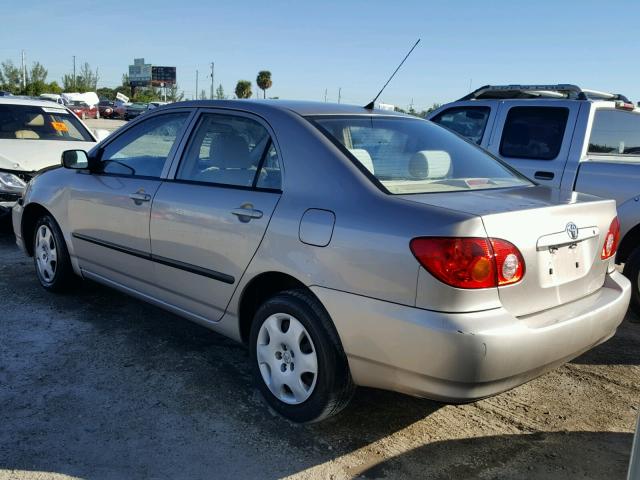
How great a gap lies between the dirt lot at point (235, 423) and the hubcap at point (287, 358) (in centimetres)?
19

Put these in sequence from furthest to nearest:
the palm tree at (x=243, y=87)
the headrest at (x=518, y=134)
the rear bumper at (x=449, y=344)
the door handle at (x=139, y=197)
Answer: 1. the palm tree at (x=243, y=87)
2. the headrest at (x=518, y=134)
3. the door handle at (x=139, y=197)
4. the rear bumper at (x=449, y=344)

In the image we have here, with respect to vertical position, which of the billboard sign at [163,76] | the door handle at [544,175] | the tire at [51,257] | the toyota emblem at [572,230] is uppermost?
the billboard sign at [163,76]

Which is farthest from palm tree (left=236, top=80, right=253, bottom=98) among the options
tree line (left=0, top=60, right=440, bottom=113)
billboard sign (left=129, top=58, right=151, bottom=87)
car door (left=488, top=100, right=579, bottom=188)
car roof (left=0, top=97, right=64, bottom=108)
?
car door (left=488, top=100, right=579, bottom=188)

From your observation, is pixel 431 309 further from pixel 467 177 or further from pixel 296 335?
pixel 467 177

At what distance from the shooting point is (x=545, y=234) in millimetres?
2686

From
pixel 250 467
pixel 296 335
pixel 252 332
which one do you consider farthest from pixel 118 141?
pixel 250 467

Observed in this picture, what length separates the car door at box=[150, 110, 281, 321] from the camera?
10.6 feet

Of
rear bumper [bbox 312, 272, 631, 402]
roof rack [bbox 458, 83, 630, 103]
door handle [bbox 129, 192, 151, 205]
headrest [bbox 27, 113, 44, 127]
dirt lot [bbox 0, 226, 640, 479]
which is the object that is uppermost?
roof rack [bbox 458, 83, 630, 103]

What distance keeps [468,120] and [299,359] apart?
13.3 feet

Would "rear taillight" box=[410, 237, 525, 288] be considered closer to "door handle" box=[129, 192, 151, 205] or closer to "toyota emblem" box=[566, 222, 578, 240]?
"toyota emblem" box=[566, 222, 578, 240]

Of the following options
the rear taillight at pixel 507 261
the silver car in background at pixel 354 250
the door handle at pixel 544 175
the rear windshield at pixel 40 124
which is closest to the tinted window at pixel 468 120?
the door handle at pixel 544 175

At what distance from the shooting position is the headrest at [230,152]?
137 inches

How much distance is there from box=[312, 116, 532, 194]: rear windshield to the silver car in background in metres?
0.01

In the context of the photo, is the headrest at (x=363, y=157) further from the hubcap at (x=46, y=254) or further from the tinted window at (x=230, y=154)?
the hubcap at (x=46, y=254)
